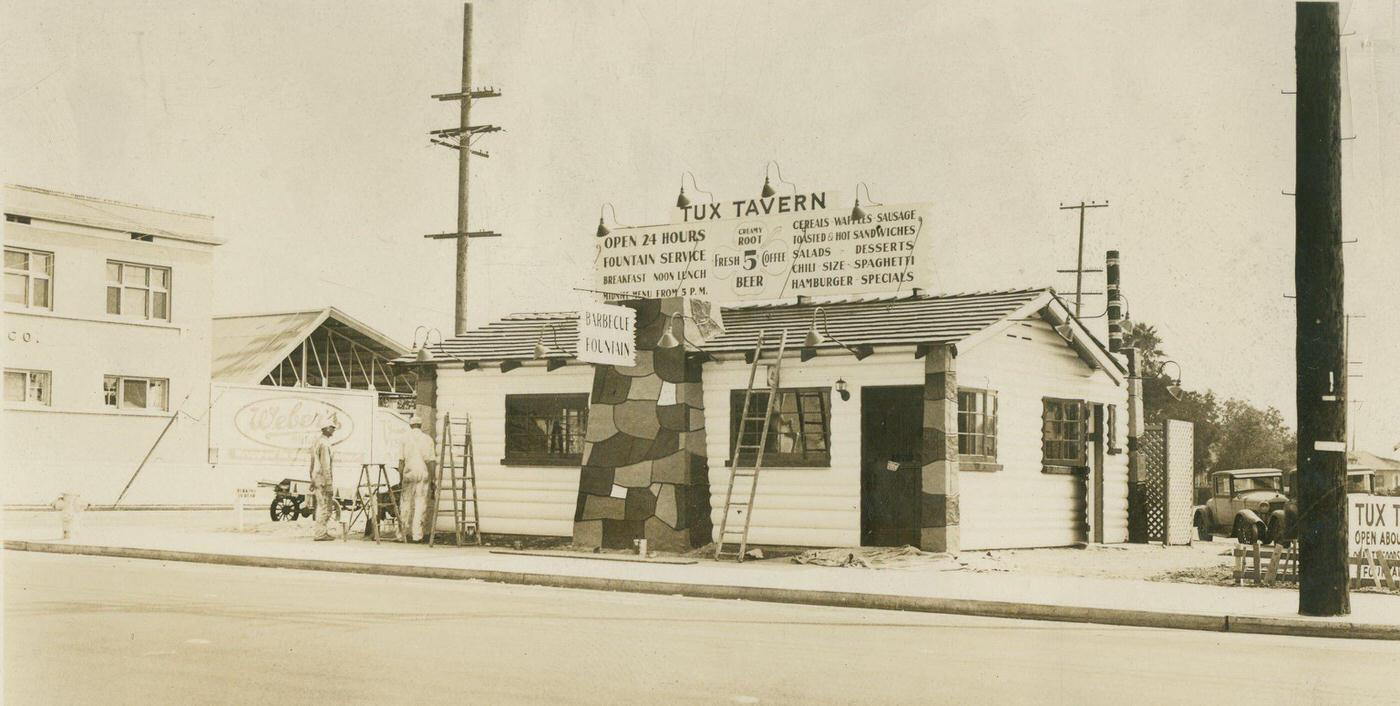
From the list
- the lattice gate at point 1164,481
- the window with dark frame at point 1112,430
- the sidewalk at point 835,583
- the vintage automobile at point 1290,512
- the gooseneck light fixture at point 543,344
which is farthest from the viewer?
the vintage automobile at point 1290,512

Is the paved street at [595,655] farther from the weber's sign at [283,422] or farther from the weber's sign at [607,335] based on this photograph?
the weber's sign at [283,422]

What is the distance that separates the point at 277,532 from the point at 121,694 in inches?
695

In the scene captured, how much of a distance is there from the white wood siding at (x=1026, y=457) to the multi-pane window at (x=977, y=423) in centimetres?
19

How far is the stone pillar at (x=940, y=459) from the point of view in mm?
18469

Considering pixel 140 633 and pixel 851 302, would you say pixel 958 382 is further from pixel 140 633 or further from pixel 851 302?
pixel 140 633

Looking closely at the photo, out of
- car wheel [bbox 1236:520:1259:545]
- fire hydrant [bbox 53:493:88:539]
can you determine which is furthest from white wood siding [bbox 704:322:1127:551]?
fire hydrant [bbox 53:493:88:539]

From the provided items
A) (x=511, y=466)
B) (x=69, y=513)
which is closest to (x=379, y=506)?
(x=511, y=466)

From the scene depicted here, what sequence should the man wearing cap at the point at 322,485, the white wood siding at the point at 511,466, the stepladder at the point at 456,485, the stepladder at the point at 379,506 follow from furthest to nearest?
the man wearing cap at the point at 322,485 < the stepladder at the point at 379,506 < the stepladder at the point at 456,485 < the white wood siding at the point at 511,466

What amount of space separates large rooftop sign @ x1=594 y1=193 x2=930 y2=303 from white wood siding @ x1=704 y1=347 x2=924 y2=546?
127cm

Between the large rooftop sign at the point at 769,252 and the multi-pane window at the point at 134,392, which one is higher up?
the large rooftop sign at the point at 769,252

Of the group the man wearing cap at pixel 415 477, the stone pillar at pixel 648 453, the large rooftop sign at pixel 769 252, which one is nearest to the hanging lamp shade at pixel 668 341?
the stone pillar at pixel 648 453

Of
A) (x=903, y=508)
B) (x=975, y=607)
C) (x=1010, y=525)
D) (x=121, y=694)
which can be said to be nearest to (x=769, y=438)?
(x=903, y=508)

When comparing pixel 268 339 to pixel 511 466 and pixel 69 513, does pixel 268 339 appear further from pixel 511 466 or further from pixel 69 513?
pixel 511 466

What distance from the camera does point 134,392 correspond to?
35625 millimetres
